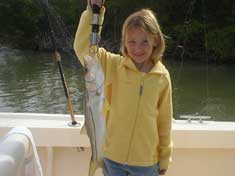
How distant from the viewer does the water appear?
13.9 metres

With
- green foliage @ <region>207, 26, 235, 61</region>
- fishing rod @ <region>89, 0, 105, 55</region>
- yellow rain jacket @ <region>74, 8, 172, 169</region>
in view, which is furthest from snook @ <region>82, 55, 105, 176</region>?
green foliage @ <region>207, 26, 235, 61</region>

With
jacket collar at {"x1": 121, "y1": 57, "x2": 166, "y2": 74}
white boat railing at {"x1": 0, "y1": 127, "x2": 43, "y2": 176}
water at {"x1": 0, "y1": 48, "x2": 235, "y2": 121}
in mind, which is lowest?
water at {"x1": 0, "y1": 48, "x2": 235, "y2": 121}

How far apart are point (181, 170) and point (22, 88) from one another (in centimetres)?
1478

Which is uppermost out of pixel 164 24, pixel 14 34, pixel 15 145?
pixel 15 145

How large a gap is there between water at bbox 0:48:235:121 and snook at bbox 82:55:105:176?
34.6ft

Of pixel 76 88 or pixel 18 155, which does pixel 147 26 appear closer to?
pixel 18 155

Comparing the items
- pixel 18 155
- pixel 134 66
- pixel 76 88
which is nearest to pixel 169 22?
pixel 76 88

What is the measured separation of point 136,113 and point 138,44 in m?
0.33

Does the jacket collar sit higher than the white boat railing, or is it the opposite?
the jacket collar

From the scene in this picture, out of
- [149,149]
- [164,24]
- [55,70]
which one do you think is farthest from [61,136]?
[164,24]

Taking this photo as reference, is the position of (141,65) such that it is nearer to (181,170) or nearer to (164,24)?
(181,170)

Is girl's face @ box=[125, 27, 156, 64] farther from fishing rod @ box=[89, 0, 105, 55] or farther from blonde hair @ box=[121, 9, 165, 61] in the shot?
fishing rod @ box=[89, 0, 105, 55]

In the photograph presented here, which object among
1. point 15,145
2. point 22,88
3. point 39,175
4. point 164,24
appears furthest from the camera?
point 164,24

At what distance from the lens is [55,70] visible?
2175cm
